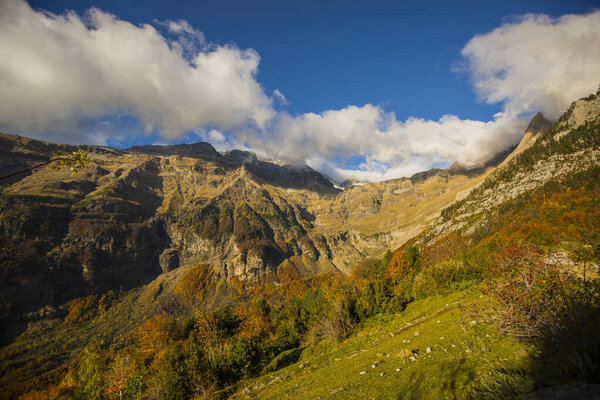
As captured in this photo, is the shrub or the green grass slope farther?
the green grass slope

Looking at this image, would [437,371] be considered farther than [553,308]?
Yes

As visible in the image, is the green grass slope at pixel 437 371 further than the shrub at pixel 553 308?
Yes

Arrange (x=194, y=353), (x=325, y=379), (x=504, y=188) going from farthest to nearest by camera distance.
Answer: (x=504, y=188)
(x=194, y=353)
(x=325, y=379)

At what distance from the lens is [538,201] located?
14675 cm

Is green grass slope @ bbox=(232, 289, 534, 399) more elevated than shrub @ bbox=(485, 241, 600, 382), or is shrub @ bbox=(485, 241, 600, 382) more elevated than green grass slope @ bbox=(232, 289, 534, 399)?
shrub @ bbox=(485, 241, 600, 382)

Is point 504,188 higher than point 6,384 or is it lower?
higher

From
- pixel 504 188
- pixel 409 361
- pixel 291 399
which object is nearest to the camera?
pixel 409 361

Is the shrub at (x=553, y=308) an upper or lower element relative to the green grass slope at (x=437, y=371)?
upper

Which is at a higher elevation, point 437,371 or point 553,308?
point 553,308

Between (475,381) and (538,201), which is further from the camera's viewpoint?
(538,201)

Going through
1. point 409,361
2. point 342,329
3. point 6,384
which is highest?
point 409,361

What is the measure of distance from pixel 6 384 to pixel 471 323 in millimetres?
263302

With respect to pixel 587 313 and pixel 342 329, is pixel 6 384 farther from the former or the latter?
pixel 587 313

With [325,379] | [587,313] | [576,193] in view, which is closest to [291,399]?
[325,379]
